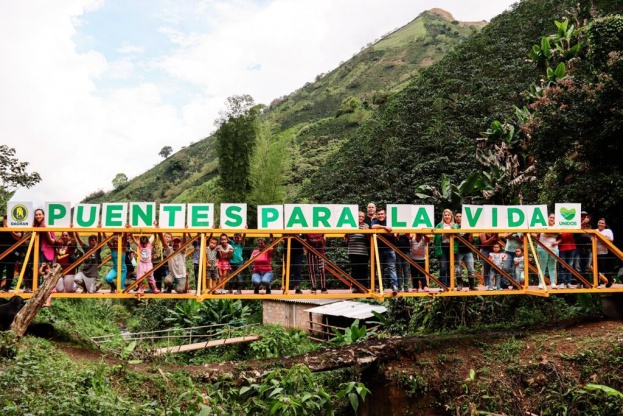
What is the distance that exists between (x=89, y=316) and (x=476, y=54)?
29656mm

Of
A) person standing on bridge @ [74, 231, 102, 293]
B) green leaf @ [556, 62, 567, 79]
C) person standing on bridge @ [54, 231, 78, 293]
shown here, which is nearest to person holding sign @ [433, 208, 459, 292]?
person standing on bridge @ [74, 231, 102, 293]

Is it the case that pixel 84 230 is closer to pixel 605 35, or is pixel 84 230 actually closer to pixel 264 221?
pixel 264 221

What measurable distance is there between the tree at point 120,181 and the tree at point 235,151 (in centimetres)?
5048

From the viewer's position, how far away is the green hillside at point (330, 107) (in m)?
50.4

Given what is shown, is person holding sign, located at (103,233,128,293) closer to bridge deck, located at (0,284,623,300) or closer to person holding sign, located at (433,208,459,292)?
bridge deck, located at (0,284,623,300)

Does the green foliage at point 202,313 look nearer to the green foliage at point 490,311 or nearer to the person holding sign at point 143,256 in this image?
the green foliage at point 490,311

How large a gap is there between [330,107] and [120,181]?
37.9 m

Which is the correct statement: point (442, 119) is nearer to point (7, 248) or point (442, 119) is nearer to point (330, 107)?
point (7, 248)

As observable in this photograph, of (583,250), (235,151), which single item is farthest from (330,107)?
(583,250)

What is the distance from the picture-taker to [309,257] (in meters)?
9.41

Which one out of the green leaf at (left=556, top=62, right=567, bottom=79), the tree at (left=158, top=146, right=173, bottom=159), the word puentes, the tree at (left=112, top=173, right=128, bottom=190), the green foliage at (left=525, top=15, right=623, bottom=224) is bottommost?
the word puentes

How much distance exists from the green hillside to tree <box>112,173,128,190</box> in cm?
79

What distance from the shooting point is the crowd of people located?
8831 mm

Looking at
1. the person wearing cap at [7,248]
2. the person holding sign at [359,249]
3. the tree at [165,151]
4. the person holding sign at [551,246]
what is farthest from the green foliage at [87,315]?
the tree at [165,151]
